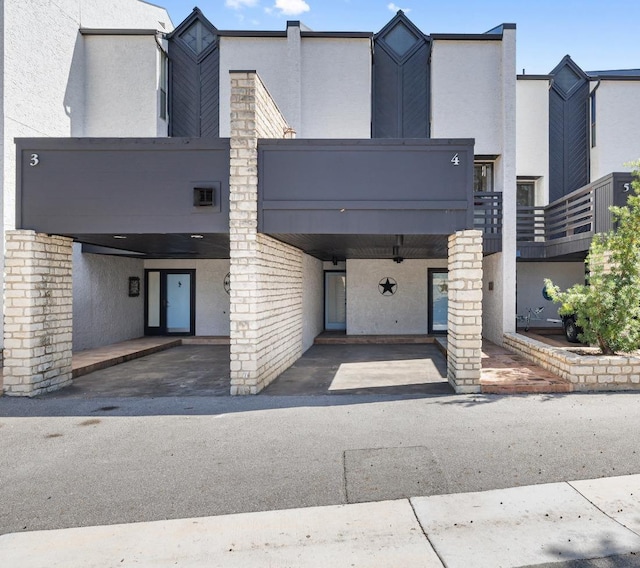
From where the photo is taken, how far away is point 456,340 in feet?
24.2

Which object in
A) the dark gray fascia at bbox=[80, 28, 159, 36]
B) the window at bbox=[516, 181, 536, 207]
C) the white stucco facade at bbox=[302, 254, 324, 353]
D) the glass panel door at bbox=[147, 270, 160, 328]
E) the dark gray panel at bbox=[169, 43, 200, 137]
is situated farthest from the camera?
the glass panel door at bbox=[147, 270, 160, 328]

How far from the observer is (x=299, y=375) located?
912 centimetres

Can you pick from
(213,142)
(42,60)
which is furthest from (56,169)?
(42,60)

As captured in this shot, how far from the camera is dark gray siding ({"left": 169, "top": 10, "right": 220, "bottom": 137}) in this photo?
1384cm

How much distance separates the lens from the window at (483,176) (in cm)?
1309

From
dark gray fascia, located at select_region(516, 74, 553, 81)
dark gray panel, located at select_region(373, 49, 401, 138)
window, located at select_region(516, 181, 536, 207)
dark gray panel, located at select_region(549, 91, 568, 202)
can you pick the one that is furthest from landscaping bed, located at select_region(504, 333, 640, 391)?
dark gray fascia, located at select_region(516, 74, 553, 81)

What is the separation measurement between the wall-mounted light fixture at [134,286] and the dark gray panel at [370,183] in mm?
9289

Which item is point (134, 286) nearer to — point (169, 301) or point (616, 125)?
point (169, 301)

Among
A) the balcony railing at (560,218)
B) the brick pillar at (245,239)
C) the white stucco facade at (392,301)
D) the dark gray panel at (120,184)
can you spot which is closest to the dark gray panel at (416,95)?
the balcony railing at (560,218)

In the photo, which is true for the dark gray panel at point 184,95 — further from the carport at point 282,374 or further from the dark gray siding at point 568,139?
the dark gray siding at point 568,139

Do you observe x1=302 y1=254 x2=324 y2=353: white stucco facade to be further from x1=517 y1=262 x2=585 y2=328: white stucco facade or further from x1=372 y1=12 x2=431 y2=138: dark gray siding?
x1=517 y1=262 x2=585 y2=328: white stucco facade

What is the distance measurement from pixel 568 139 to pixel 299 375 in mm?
13088

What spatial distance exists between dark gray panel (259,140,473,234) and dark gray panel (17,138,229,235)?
911 millimetres

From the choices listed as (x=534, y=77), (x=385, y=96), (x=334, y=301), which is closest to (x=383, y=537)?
(x=385, y=96)
